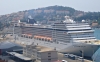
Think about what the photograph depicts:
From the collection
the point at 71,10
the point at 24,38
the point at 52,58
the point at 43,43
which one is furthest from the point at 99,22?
the point at 52,58

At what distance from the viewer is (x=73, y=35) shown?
27922 millimetres

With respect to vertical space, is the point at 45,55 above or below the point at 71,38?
below

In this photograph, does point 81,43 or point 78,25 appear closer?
point 81,43

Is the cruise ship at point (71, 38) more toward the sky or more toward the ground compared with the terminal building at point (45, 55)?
more toward the sky

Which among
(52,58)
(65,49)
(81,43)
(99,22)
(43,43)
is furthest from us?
(99,22)

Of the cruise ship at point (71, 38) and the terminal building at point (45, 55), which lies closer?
the terminal building at point (45, 55)

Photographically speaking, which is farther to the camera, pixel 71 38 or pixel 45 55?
pixel 71 38

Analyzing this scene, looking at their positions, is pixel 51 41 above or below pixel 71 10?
below

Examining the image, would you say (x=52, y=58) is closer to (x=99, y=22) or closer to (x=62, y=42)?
(x=62, y=42)

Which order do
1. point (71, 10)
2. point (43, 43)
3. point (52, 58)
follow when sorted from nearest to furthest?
point (52, 58)
point (43, 43)
point (71, 10)

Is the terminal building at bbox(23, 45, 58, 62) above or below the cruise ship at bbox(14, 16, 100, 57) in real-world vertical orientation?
below

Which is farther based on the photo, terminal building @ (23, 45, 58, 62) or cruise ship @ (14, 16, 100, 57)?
cruise ship @ (14, 16, 100, 57)

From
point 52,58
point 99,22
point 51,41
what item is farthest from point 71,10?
point 52,58

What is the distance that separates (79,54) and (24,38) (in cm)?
1449
